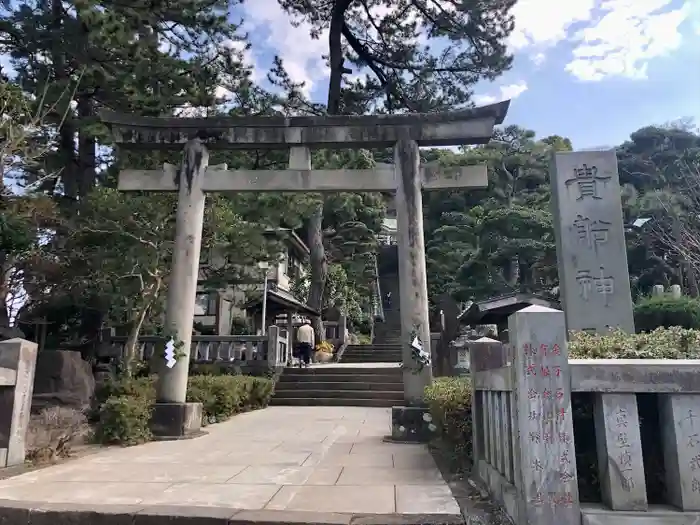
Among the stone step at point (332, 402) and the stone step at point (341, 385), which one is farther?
the stone step at point (341, 385)

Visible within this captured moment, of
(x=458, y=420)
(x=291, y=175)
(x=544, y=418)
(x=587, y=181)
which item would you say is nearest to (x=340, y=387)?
A: (x=291, y=175)

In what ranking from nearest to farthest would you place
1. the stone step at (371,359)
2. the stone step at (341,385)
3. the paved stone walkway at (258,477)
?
1. the paved stone walkway at (258,477)
2. the stone step at (341,385)
3. the stone step at (371,359)

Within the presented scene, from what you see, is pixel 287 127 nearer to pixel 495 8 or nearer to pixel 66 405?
pixel 66 405

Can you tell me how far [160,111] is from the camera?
1213 cm

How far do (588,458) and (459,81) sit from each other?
1429cm

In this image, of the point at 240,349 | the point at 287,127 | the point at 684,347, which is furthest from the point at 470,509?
the point at 240,349

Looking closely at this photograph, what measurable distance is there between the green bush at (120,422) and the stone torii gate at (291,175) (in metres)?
0.56

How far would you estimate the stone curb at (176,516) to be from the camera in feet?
12.4

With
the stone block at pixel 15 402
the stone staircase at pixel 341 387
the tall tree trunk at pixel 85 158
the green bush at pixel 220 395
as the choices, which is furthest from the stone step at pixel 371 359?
the stone block at pixel 15 402

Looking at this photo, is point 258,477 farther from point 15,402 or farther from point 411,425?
point 411,425

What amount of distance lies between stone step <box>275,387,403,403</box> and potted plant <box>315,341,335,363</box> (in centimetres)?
682

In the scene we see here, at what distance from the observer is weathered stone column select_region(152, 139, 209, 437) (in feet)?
28.3

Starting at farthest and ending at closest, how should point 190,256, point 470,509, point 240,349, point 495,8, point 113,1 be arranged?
point 240,349, point 495,8, point 113,1, point 190,256, point 470,509

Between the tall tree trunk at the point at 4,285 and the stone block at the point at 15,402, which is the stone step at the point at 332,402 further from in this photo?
the stone block at the point at 15,402
